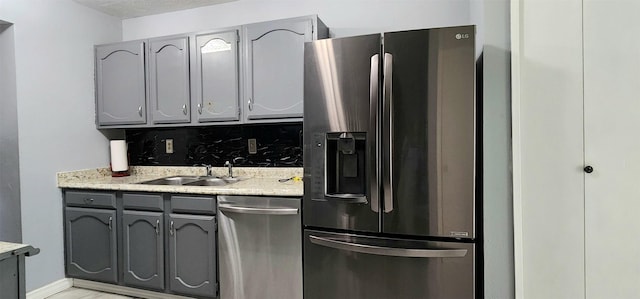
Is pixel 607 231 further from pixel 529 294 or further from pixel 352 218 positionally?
pixel 352 218

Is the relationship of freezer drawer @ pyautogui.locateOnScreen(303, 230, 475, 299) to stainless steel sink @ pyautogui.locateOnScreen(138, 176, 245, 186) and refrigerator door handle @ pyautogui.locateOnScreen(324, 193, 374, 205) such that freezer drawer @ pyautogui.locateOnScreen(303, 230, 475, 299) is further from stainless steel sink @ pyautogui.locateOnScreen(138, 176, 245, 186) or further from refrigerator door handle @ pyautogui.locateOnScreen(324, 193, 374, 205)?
stainless steel sink @ pyautogui.locateOnScreen(138, 176, 245, 186)

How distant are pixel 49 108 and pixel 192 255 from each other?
1636mm

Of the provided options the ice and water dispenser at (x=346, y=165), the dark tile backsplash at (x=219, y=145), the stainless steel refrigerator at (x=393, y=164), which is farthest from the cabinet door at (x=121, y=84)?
the ice and water dispenser at (x=346, y=165)

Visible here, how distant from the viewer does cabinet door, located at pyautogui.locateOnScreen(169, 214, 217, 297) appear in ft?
7.10

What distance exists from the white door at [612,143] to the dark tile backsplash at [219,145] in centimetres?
184

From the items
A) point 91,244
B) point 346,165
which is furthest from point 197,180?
point 346,165

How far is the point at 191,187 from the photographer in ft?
7.27

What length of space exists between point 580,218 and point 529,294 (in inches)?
17.0

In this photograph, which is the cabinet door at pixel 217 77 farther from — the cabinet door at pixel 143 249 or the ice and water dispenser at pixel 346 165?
the ice and water dispenser at pixel 346 165

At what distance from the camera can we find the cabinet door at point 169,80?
103 inches

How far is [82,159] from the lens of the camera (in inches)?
109

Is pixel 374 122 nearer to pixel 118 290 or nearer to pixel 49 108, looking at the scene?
pixel 118 290

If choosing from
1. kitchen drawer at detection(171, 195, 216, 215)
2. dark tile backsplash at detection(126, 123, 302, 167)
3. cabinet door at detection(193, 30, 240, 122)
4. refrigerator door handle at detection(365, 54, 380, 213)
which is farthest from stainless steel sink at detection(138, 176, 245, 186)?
refrigerator door handle at detection(365, 54, 380, 213)

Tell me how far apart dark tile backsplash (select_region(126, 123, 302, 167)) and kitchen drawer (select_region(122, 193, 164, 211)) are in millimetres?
677
